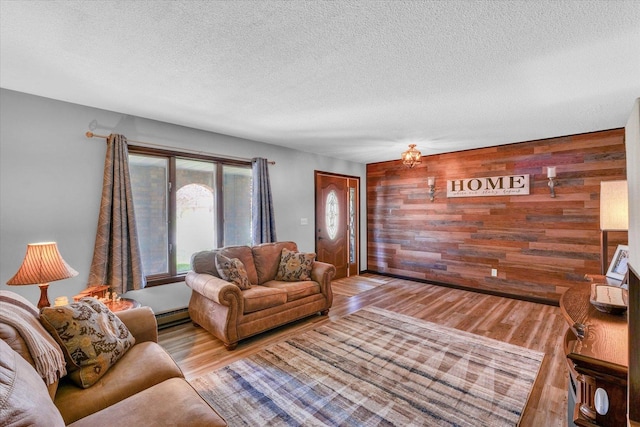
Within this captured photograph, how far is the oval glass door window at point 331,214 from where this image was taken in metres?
5.55

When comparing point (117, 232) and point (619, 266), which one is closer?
point (619, 266)

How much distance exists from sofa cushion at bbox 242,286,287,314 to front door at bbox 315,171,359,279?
2.21 meters

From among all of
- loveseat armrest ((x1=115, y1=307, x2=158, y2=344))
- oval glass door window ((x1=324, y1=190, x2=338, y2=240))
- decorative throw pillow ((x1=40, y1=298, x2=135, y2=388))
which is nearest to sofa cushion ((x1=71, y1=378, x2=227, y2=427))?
decorative throw pillow ((x1=40, y1=298, x2=135, y2=388))

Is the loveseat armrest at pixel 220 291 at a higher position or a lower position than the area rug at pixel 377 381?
higher

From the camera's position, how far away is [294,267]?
3627 mm

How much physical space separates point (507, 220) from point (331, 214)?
300 centimetres

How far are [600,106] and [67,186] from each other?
5.43 meters

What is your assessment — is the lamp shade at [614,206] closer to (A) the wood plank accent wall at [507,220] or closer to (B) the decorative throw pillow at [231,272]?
(A) the wood plank accent wall at [507,220]

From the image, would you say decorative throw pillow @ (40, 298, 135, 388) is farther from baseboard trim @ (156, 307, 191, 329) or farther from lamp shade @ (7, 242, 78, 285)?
baseboard trim @ (156, 307, 191, 329)

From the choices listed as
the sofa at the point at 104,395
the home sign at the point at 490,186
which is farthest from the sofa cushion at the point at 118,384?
the home sign at the point at 490,186

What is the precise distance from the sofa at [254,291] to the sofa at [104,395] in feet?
3.40

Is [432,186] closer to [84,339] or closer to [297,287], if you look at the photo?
[297,287]

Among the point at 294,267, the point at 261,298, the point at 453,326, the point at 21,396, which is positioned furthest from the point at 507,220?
the point at 21,396

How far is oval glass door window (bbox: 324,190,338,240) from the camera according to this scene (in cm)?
555
